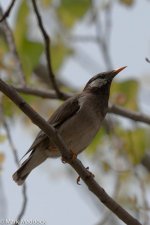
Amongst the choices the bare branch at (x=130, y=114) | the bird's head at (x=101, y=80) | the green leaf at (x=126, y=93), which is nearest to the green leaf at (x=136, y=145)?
the green leaf at (x=126, y=93)

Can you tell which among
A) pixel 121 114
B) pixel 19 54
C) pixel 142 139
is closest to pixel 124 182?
pixel 142 139

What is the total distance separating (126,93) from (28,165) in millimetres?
1687

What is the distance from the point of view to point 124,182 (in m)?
7.42

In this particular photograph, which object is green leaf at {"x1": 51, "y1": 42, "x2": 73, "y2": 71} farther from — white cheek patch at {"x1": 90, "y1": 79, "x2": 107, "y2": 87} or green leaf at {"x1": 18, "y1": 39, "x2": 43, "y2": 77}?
white cheek patch at {"x1": 90, "y1": 79, "x2": 107, "y2": 87}

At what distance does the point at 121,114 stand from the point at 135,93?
645mm

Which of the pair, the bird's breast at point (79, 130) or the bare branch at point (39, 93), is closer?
the bird's breast at point (79, 130)

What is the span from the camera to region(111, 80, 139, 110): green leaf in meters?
6.98

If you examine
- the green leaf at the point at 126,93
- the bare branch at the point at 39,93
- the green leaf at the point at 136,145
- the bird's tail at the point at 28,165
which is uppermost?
the bare branch at the point at 39,93

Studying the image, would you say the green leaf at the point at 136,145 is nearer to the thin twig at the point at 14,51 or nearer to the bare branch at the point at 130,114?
the bare branch at the point at 130,114

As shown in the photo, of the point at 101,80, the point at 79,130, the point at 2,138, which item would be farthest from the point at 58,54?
the point at 2,138

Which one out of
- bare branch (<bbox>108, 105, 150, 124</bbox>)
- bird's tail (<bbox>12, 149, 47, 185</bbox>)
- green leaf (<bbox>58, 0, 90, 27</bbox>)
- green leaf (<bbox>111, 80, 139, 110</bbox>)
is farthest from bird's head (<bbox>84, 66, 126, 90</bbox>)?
bird's tail (<bbox>12, 149, 47, 185</bbox>)

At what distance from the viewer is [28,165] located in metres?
5.84

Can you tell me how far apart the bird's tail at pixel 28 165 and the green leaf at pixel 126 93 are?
4.97ft

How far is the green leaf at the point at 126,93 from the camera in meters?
6.98
